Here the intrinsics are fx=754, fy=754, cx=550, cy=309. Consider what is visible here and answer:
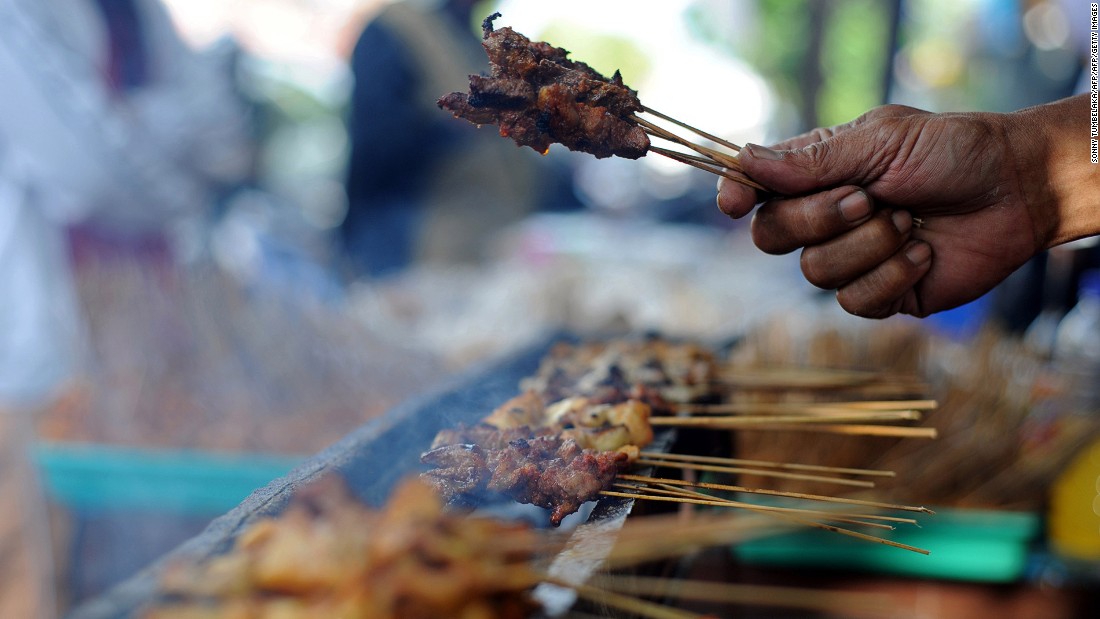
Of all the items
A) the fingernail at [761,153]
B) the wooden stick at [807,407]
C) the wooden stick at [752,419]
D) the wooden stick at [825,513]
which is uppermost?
the fingernail at [761,153]

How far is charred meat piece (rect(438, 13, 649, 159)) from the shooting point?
1833 mm

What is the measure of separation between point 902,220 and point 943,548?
2.09 metres

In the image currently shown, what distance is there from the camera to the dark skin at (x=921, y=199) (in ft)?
6.60

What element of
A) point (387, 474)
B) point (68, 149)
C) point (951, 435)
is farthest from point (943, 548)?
point (68, 149)

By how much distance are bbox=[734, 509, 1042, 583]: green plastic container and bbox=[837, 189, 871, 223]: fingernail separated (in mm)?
1989

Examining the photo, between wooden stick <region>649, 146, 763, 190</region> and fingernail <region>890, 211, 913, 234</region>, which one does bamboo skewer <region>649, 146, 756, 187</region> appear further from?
fingernail <region>890, 211, 913, 234</region>

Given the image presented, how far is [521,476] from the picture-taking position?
1.71 meters

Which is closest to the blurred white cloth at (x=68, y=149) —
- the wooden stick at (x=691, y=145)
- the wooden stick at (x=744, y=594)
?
the wooden stick at (x=691, y=145)

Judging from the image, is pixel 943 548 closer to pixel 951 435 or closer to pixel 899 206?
pixel 951 435

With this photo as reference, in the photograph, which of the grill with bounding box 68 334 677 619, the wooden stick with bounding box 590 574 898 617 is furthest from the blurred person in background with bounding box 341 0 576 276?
the wooden stick with bounding box 590 574 898 617

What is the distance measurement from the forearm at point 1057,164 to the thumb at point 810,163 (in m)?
0.49

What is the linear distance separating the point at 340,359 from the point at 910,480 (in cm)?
311

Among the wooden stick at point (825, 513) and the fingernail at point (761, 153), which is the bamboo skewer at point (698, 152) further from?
the wooden stick at point (825, 513)

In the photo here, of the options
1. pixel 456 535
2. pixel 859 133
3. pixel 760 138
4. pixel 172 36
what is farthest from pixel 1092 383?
pixel 760 138
